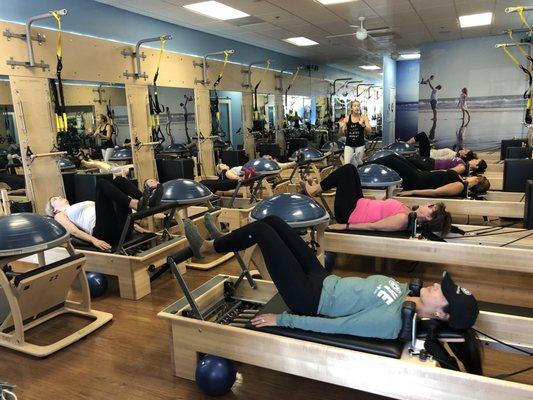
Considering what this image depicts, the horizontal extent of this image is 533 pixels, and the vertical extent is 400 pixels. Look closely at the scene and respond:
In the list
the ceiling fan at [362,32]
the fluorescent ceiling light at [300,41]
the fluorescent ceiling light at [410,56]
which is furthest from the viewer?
the fluorescent ceiling light at [410,56]

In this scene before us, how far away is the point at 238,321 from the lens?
2.18 metres

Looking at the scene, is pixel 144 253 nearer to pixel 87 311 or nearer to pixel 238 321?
pixel 87 311

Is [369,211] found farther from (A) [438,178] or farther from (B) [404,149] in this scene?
(B) [404,149]

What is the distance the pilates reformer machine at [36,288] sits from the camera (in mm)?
2160

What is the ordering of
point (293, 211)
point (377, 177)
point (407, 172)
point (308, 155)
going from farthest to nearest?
point (308, 155) < point (407, 172) < point (377, 177) < point (293, 211)

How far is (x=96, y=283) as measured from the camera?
9.88 feet

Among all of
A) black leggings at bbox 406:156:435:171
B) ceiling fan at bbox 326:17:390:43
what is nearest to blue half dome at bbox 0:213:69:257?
black leggings at bbox 406:156:435:171

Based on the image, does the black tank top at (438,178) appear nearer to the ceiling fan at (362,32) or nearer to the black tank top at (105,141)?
the ceiling fan at (362,32)

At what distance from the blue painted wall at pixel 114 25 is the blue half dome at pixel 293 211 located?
3474 millimetres

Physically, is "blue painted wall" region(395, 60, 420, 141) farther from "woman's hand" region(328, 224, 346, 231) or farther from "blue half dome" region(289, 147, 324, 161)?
"woman's hand" region(328, 224, 346, 231)

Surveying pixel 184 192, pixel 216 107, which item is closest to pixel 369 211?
pixel 184 192

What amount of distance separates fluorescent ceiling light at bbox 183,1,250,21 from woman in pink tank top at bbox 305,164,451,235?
3.37m

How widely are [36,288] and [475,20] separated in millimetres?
7644

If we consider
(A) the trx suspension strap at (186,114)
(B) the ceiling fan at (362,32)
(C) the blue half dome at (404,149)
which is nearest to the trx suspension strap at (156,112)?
(A) the trx suspension strap at (186,114)
